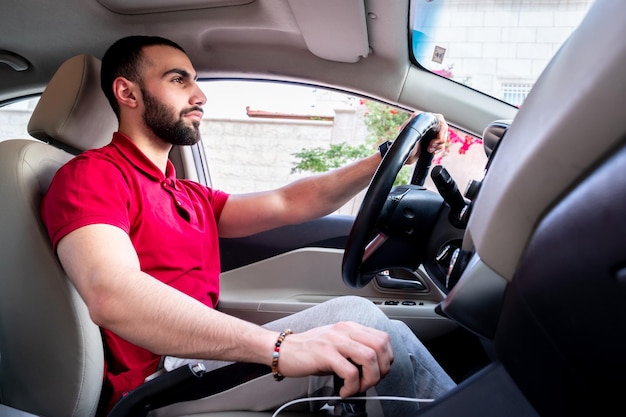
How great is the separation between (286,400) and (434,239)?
1.35ft

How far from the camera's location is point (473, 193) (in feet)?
2.69

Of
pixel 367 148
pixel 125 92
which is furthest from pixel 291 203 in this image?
pixel 367 148

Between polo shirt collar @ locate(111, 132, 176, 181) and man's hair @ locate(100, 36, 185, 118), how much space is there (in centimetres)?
16

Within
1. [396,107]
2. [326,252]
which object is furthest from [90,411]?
[396,107]

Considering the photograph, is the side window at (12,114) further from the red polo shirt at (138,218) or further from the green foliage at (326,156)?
the green foliage at (326,156)

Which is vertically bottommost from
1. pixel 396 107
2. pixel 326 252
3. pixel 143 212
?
pixel 326 252

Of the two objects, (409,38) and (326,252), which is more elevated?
(409,38)

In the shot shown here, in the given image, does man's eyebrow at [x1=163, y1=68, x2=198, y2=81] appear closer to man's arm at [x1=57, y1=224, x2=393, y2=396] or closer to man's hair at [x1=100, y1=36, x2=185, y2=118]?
man's hair at [x1=100, y1=36, x2=185, y2=118]

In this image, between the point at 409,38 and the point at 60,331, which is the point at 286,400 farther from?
the point at 409,38

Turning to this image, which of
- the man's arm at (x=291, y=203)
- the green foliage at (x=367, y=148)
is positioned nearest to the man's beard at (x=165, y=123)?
the man's arm at (x=291, y=203)

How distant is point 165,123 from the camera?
5.15ft

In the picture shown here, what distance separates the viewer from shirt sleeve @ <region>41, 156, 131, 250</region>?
110 centimetres

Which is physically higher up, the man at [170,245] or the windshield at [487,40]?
the windshield at [487,40]

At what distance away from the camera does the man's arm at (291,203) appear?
170 cm
